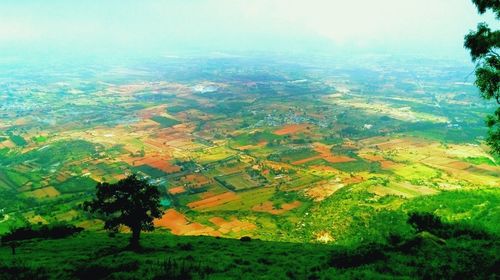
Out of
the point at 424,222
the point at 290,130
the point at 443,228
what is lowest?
the point at 290,130

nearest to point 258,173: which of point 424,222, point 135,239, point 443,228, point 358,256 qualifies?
point 424,222

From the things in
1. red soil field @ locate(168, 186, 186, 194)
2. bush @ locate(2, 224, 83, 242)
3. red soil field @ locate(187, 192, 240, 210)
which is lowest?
red soil field @ locate(168, 186, 186, 194)

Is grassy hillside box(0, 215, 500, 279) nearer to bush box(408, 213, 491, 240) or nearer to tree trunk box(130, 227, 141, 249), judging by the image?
bush box(408, 213, 491, 240)

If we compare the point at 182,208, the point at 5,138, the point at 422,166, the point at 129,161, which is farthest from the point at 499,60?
the point at 5,138

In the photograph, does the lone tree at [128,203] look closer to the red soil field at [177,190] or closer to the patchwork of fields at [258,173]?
the patchwork of fields at [258,173]

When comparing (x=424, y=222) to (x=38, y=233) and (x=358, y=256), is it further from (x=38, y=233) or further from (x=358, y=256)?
(x=38, y=233)

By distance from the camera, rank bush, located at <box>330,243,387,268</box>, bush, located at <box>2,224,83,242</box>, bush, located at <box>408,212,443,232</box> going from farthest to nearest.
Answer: bush, located at <box>2,224,83,242</box> < bush, located at <box>408,212,443,232</box> < bush, located at <box>330,243,387,268</box>

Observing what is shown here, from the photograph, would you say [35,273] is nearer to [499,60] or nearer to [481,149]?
[499,60]

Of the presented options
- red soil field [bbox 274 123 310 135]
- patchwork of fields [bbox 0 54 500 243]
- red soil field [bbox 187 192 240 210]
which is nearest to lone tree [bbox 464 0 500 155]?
patchwork of fields [bbox 0 54 500 243]

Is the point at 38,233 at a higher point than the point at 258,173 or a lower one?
higher

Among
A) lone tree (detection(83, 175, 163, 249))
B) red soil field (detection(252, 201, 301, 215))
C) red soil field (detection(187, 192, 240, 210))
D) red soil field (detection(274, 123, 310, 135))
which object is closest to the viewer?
lone tree (detection(83, 175, 163, 249))

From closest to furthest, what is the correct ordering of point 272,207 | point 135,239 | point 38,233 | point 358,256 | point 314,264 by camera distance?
point 358,256 < point 314,264 < point 135,239 < point 38,233 < point 272,207

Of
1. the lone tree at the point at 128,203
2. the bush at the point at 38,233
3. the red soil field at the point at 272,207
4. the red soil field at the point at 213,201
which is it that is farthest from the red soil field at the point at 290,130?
the lone tree at the point at 128,203
